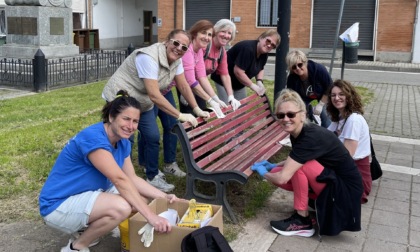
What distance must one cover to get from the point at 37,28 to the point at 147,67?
35.5ft

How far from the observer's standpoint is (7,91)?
11.5m

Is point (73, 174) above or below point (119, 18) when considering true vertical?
below

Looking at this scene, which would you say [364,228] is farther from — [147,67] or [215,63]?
[215,63]

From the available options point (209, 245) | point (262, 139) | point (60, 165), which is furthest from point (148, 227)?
point (262, 139)

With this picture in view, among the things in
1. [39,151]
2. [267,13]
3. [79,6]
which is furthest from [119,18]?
[39,151]

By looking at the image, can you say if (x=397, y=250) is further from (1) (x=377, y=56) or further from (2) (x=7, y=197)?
(1) (x=377, y=56)

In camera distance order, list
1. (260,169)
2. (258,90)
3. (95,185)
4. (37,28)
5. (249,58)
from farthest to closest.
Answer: (37,28), (258,90), (249,58), (260,169), (95,185)

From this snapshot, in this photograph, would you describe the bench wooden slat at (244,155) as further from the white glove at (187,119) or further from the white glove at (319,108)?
the white glove at (319,108)

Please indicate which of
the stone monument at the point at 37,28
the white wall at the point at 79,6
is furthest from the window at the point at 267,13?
the stone monument at the point at 37,28

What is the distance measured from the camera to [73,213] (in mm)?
3125

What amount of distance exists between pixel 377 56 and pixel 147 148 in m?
19.2

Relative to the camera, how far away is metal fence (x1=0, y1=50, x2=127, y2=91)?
11875mm

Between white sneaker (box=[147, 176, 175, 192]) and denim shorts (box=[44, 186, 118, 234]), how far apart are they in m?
1.59

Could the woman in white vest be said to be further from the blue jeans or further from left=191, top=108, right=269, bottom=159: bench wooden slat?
left=191, top=108, right=269, bottom=159: bench wooden slat
